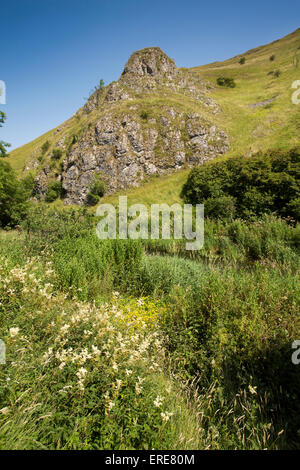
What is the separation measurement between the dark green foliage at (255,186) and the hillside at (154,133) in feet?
17.7

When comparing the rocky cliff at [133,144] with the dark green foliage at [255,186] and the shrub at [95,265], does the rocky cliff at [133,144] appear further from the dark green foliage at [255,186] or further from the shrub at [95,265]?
the shrub at [95,265]

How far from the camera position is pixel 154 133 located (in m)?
28.2

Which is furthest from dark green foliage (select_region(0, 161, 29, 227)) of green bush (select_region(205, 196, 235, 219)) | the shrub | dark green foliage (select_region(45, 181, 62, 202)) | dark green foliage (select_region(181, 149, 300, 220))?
dark green foliage (select_region(181, 149, 300, 220))

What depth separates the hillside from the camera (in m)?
26.0

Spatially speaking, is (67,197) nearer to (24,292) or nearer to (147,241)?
→ (147,241)

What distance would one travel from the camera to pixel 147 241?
11.8 metres

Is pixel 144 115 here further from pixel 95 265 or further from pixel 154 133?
pixel 95 265

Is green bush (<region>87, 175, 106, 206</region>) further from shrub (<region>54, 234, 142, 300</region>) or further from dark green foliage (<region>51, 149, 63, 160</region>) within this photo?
shrub (<region>54, 234, 142, 300</region>)

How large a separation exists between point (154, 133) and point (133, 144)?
365 centimetres

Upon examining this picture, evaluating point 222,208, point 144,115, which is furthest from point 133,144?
point 222,208

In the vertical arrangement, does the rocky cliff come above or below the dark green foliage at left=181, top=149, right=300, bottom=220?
above

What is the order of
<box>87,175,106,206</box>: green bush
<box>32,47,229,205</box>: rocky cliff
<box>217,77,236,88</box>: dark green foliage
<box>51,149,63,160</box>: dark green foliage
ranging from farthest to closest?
1. <box>217,77,236,88</box>: dark green foliage
2. <box>51,149,63,160</box>: dark green foliage
3. <box>32,47,229,205</box>: rocky cliff
4. <box>87,175,106,206</box>: green bush

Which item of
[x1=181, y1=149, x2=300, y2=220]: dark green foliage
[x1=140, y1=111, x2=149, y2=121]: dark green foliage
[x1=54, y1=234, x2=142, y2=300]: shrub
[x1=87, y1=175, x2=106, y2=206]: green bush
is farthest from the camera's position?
[x1=140, y1=111, x2=149, y2=121]: dark green foliage

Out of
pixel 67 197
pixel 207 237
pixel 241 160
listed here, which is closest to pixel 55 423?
pixel 207 237
